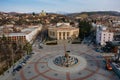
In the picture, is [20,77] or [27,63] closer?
[20,77]

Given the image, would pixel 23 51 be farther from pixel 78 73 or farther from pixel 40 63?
pixel 78 73

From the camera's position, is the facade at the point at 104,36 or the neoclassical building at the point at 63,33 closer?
the facade at the point at 104,36

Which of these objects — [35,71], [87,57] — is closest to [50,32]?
[87,57]

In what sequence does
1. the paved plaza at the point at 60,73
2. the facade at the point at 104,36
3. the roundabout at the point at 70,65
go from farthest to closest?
the facade at the point at 104,36
the roundabout at the point at 70,65
the paved plaza at the point at 60,73

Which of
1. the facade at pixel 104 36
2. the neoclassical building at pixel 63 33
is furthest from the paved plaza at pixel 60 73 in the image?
the neoclassical building at pixel 63 33

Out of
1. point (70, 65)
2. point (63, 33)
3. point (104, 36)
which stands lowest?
point (70, 65)

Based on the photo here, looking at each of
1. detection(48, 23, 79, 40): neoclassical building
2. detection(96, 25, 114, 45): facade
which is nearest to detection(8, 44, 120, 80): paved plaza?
detection(96, 25, 114, 45): facade

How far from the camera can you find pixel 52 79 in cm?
3034

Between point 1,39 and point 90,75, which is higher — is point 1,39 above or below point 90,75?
above

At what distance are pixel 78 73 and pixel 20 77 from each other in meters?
15.7

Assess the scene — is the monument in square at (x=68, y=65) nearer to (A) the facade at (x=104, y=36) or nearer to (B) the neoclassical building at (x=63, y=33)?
(A) the facade at (x=104, y=36)

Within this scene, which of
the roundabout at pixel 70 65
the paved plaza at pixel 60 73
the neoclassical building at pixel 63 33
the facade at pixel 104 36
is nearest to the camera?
the paved plaza at pixel 60 73

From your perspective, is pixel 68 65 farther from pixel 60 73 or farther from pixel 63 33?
pixel 63 33

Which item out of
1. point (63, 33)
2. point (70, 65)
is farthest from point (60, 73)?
point (63, 33)
